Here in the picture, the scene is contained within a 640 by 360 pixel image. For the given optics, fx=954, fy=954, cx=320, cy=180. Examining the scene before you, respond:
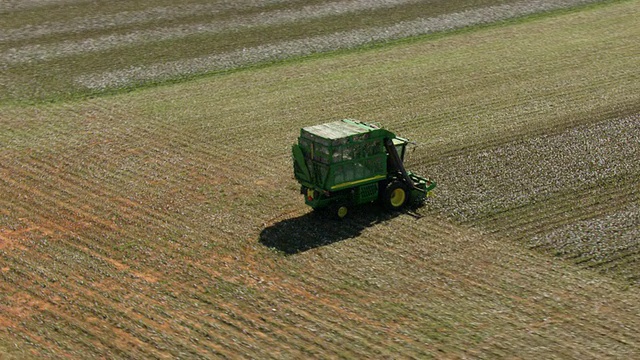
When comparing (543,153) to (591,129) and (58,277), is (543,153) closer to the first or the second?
(591,129)

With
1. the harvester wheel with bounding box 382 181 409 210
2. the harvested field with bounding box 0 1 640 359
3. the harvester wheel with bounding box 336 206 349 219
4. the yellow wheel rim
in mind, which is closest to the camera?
the harvested field with bounding box 0 1 640 359

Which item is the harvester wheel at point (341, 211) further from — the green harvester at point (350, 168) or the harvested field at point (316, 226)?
the harvested field at point (316, 226)

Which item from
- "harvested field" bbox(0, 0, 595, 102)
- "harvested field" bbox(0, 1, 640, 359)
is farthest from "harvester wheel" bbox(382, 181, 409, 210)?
"harvested field" bbox(0, 0, 595, 102)

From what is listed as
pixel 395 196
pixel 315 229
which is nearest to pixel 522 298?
pixel 395 196

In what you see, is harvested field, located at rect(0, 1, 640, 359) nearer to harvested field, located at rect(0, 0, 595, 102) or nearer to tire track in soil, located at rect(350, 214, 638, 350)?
tire track in soil, located at rect(350, 214, 638, 350)

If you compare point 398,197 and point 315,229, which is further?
point 398,197

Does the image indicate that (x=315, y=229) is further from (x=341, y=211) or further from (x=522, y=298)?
(x=522, y=298)
